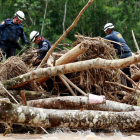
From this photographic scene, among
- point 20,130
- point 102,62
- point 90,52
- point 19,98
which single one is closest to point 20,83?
point 19,98

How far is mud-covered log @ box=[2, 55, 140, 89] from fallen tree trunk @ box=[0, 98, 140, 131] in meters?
0.76

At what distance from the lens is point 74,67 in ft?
14.2

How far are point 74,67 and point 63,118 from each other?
3.81 feet

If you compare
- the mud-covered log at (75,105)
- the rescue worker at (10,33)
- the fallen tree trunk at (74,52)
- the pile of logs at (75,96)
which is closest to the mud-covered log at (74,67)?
the pile of logs at (75,96)

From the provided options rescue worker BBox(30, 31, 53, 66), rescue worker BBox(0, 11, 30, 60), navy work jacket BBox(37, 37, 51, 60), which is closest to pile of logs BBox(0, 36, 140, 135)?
rescue worker BBox(30, 31, 53, 66)

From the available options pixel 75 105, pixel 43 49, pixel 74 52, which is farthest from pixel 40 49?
pixel 75 105

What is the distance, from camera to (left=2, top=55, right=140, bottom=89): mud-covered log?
11.2 ft

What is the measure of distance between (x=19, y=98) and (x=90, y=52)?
1.81 m

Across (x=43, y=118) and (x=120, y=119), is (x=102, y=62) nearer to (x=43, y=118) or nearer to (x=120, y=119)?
(x=120, y=119)

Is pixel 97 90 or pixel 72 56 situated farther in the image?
pixel 97 90

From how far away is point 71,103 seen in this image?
467cm

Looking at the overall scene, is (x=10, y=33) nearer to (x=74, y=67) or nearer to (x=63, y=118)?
(x=74, y=67)

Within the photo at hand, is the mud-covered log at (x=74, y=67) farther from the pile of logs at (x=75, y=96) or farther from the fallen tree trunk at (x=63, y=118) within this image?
the fallen tree trunk at (x=63, y=118)

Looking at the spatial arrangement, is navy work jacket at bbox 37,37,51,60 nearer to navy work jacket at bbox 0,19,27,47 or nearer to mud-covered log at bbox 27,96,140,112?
navy work jacket at bbox 0,19,27,47
